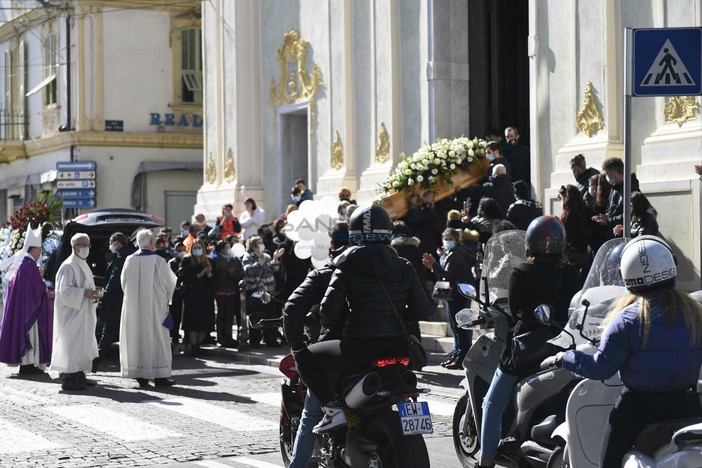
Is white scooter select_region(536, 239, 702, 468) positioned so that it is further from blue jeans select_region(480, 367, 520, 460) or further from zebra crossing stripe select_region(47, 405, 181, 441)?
zebra crossing stripe select_region(47, 405, 181, 441)

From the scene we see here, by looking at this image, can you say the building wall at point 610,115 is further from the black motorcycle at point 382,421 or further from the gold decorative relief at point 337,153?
the black motorcycle at point 382,421

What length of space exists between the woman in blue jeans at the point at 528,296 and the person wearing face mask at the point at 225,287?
1168 centimetres

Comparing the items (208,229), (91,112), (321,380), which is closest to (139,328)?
(321,380)

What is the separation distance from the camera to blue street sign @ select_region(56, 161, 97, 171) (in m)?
39.3

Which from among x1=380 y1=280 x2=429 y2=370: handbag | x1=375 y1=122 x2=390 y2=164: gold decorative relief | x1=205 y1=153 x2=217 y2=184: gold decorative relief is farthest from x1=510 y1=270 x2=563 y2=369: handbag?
x1=205 y1=153 x2=217 y2=184: gold decorative relief

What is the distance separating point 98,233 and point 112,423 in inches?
315

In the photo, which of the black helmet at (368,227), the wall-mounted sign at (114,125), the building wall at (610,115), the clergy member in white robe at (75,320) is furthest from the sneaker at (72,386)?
the wall-mounted sign at (114,125)

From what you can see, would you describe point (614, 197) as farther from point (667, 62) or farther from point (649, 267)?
point (649, 267)

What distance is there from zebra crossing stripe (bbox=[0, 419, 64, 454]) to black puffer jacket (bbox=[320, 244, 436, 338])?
13.1ft

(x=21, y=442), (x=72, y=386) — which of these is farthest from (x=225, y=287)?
(x=21, y=442)

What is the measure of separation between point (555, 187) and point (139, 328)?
6.64 m

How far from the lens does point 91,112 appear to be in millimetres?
39938

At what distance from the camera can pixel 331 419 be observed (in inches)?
325

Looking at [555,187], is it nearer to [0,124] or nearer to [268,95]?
[268,95]
